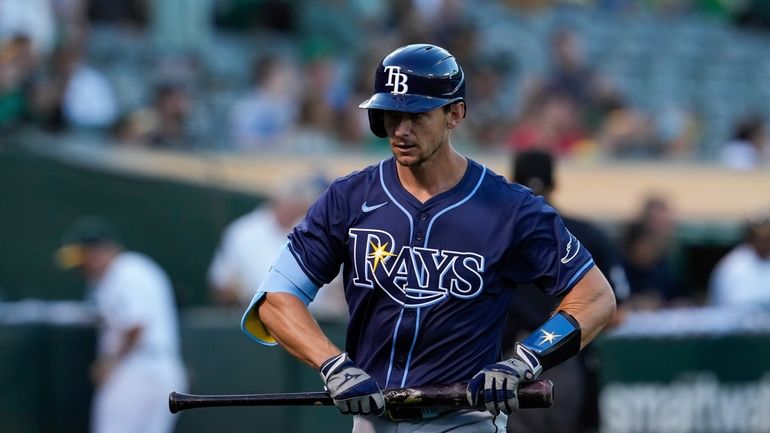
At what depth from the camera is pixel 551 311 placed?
6.90 meters

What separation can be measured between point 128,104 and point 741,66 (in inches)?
336

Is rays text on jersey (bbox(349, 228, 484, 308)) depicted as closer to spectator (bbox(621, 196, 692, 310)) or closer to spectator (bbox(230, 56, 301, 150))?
spectator (bbox(621, 196, 692, 310))

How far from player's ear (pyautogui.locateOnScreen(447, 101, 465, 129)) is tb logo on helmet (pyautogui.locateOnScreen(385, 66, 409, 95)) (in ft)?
0.64

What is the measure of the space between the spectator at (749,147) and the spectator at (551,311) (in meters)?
8.27

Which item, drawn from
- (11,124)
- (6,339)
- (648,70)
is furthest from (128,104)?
(648,70)

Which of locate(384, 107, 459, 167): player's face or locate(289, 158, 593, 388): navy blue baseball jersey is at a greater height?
locate(384, 107, 459, 167): player's face

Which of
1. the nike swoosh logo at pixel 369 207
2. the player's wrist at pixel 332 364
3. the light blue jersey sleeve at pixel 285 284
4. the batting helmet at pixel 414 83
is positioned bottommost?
the player's wrist at pixel 332 364

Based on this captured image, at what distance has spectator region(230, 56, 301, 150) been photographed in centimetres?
1283

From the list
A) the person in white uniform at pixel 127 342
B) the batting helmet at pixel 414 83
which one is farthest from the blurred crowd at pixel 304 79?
the batting helmet at pixel 414 83

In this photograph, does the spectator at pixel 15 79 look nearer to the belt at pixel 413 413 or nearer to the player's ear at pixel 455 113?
the player's ear at pixel 455 113

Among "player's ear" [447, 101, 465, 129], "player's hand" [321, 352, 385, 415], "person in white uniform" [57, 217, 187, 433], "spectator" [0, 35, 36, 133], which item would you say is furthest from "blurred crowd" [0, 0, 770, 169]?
"player's hand" [321, 352, 385, 415]

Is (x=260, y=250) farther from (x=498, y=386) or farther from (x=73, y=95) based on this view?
(x=498, y=386)

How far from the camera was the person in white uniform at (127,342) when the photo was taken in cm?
972

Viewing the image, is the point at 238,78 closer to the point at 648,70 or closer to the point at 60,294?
the point at 60,294
